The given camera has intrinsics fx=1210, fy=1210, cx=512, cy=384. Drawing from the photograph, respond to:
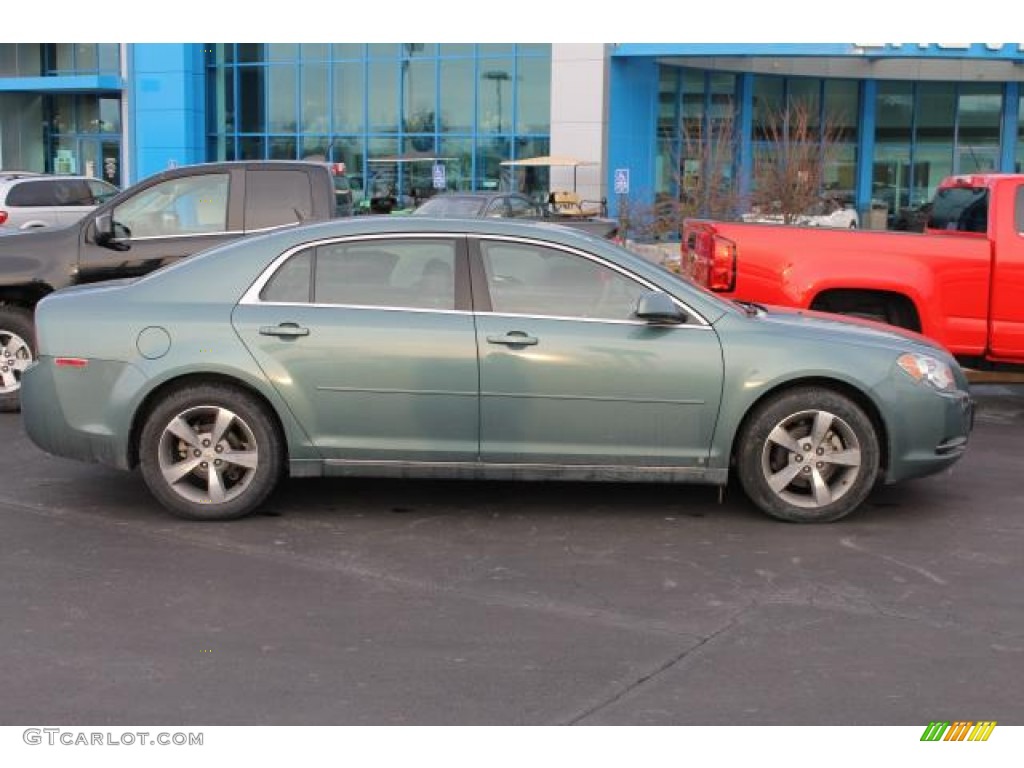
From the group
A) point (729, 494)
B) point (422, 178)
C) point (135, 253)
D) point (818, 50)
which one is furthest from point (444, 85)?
point (729, 494)

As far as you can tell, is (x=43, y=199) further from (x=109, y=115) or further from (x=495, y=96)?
(x=109, y=115)

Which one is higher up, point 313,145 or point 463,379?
point 313,145

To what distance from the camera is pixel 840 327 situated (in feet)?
22.0

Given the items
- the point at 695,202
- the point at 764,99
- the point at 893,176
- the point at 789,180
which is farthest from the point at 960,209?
the point at 893,176

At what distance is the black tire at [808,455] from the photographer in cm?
633

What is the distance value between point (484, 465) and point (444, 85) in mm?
29023

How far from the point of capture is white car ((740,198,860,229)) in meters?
21.9

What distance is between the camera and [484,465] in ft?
20.8

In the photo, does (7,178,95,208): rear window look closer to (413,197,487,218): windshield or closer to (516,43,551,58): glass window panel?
(413,197,487,218): windshield

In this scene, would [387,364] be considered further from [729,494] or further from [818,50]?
[818,50]

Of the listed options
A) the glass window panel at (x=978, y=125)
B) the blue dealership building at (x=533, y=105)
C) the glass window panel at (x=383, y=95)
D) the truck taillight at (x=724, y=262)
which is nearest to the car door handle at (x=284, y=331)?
the truck taillight at (x=724, y=262)

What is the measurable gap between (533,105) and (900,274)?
996 inches

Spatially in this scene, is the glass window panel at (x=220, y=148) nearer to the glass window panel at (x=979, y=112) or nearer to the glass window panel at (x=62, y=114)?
the glass window panel at (x=62, y=114)

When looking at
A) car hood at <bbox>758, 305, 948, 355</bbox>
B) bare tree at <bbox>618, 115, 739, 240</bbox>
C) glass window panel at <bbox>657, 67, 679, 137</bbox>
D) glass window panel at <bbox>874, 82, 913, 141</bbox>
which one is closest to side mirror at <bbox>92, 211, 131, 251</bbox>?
car hood at <bbox>758, 305, 948, 355</bbox>
